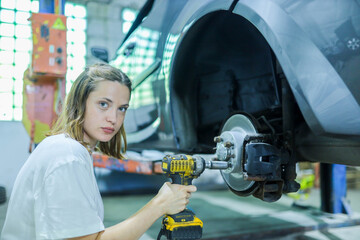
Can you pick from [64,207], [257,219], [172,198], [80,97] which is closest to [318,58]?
[172,198]

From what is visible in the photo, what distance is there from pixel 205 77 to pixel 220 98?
0.49ft

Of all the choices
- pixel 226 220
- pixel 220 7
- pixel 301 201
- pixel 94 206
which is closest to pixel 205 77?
pixel 220 7

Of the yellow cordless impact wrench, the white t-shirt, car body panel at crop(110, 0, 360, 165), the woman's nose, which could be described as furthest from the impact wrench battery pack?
car body panel at crop(110, 0, 360, 165)

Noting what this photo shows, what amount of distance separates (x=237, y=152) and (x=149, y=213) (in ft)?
1.62

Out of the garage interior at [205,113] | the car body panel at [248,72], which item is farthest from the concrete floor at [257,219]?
the car body panel at [248,72]

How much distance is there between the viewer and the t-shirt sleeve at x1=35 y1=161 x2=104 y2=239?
83cm

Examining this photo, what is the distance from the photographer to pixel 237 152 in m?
1.33

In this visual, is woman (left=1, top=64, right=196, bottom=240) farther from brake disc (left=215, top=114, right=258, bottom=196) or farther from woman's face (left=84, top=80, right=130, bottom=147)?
brake disc (left=215, top=114, right=258, bottom=196)

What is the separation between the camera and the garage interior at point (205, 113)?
1675 mm

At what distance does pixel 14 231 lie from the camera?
971 mm

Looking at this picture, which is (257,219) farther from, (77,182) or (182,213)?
(77,182)

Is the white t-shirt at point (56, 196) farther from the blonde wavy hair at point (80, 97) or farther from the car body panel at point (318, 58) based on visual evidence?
the car body panel at point (318, 58)

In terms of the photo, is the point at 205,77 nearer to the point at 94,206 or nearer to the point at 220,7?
the point at 220,7

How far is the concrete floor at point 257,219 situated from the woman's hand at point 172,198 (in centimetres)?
122
